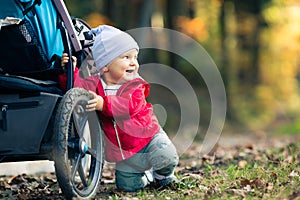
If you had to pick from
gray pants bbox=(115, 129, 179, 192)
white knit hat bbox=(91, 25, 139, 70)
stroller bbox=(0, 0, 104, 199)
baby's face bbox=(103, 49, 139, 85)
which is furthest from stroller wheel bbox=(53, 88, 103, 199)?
white knit hat bbox=(91, 25, 139, 70)

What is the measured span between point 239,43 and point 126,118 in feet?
84.7

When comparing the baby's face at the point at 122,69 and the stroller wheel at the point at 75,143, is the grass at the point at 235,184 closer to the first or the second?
the stroller wheel at the point at 75,143

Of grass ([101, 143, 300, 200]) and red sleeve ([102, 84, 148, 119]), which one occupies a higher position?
red sleeve ([102, 84, 148, 119])

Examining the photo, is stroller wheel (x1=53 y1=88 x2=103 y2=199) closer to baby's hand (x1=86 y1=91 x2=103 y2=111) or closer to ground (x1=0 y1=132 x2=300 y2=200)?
baby's hand (x1=86 y1=91 x2=103 y2=111)

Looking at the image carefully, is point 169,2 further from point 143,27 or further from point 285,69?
point 285,69

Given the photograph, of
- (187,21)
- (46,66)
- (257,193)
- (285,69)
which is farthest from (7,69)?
(285,69)

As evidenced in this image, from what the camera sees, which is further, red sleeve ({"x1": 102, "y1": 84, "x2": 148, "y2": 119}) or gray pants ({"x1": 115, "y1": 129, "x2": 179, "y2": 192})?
gray pants ({"x1": 115, "y1": 129, "x2": 179, "y2": 192})

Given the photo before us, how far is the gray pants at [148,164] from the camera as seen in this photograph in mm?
5625

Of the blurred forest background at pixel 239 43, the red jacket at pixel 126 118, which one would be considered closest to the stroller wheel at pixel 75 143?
the red jacket at pixel 126 118

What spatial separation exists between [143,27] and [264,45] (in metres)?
14.3

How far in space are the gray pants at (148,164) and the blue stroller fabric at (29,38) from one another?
990mm

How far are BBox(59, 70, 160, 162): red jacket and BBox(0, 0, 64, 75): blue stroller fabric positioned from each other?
357 mm

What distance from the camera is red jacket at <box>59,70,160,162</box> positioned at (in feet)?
18.1

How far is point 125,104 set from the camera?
5492mm
